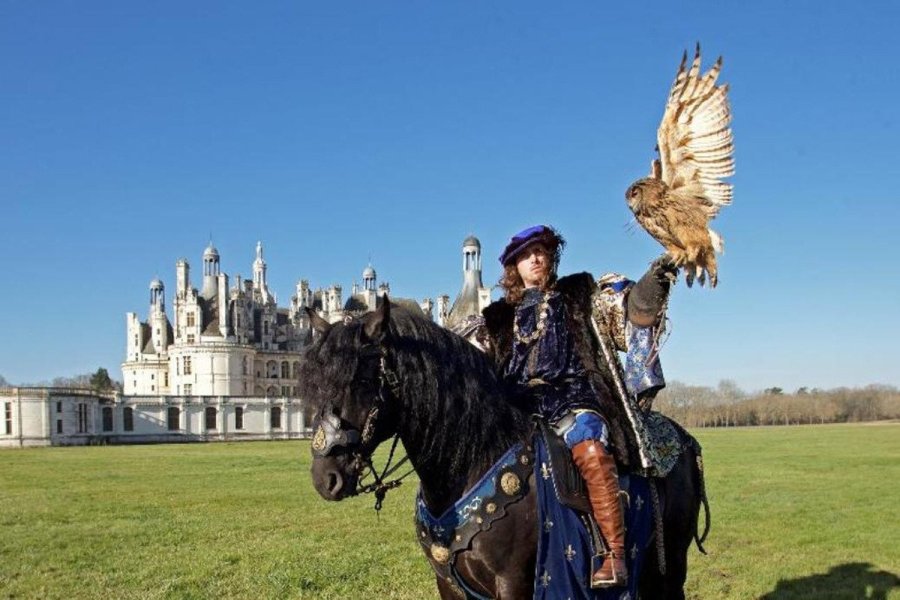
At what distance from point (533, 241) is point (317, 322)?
139cm

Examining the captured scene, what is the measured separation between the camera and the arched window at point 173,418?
7494cm

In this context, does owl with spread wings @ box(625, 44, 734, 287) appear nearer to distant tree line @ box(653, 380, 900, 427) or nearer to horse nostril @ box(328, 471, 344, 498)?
horse nostril @ box(328, 471, 344, 498)

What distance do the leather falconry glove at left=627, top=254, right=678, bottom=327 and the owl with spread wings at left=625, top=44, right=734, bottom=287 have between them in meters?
0.08

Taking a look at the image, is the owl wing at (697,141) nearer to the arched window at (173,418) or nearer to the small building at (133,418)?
the small building at (133,418)

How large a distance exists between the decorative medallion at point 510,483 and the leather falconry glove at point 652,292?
106 cm

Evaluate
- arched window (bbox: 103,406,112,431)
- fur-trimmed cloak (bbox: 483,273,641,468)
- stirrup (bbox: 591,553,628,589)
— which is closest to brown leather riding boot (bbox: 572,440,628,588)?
stirrup (bbox: 591,553,628,589)

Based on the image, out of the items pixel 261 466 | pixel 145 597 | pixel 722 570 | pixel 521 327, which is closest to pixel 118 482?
pixel 261 466

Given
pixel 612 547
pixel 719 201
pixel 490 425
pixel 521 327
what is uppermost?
pixel 719 201

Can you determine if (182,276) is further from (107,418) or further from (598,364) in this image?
(598,364)

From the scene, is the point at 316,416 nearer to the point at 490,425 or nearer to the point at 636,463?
the point at 490,425

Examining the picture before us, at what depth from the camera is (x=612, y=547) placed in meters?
3.96

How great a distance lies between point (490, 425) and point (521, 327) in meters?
0.66

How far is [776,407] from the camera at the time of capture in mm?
121062

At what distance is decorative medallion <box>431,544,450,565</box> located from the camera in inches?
155
